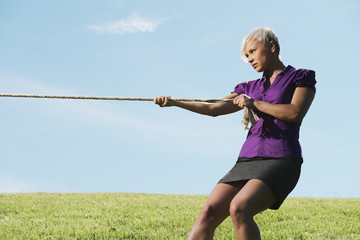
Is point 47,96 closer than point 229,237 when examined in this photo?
Yes

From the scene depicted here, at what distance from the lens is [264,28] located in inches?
131

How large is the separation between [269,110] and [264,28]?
70 centimetres

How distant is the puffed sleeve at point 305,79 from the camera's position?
123 inches

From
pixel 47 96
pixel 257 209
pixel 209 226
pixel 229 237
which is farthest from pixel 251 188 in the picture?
pixel 229 237

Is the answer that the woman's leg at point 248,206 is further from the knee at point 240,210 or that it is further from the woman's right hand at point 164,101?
the woman's right hand at point 164,101

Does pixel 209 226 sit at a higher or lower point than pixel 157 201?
higher

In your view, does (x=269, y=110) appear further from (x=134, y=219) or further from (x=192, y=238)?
(x=134, y=219)

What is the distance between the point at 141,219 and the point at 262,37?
13.8ft

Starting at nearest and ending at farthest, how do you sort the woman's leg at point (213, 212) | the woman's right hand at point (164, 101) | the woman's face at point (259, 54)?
1. the woman's leg at point (213, 212)
2. the woman's face at point (259, 54)
3. the woman's right hand at point (164, 101)

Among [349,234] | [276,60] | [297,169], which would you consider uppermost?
[276,60]

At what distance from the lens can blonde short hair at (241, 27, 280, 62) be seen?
328cm

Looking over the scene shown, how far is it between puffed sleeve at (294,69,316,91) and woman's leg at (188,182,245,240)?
909mm

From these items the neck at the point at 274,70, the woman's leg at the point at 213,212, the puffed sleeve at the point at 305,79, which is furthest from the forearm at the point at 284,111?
the woman's leg at the point at 213,212

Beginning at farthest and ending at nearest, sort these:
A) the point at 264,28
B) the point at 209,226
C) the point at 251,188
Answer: the point at 264,28
the point at 209,226
the point at 251,188
